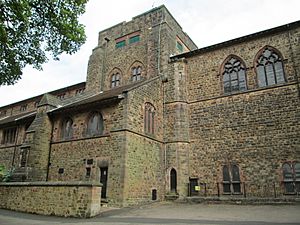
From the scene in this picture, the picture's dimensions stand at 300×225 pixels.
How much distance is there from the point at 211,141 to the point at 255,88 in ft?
15.0

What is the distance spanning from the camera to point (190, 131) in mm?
18938

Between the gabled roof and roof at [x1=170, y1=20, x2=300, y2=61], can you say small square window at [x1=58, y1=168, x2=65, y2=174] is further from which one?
roof at [x1=170, y1=20, x2=300, y2=61]

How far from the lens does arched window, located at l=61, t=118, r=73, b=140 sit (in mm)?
18755

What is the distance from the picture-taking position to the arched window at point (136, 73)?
23.4m

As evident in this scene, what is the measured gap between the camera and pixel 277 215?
10227mm

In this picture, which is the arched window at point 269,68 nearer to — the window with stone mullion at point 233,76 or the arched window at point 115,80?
the window with stone mullion at point 233,76

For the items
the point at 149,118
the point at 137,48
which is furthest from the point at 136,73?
the point at 149,118

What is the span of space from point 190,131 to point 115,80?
9750mm

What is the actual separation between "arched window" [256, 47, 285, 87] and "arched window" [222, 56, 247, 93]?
105cm

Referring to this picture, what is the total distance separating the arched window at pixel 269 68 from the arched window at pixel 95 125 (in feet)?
35.5

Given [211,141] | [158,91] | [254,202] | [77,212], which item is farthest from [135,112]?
[254,202]

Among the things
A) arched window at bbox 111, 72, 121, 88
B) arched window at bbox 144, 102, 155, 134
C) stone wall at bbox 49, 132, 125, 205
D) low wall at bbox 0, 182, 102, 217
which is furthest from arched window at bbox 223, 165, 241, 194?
arched window at bbox 111, 72, 121, 88

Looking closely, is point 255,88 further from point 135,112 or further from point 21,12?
point 21,12

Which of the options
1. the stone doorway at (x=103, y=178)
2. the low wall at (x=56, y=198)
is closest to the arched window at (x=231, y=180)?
the stone doorway at (x=103, y=178)
